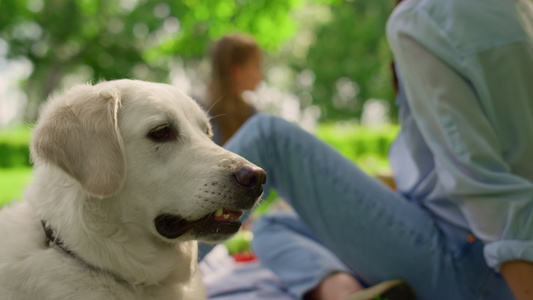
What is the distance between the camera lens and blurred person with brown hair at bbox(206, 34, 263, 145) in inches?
208

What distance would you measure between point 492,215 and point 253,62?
3.81m

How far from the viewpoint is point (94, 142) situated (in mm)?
1728

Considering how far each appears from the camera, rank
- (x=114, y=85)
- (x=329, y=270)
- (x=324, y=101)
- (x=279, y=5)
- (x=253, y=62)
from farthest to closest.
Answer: (x=324, y=101)
(x=279, y=5)
(x=253, y=62)
(x=329, y=270)
(x=114, y=85)

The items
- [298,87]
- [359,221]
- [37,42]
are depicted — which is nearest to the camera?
[359,221]

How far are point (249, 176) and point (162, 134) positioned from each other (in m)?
0.39

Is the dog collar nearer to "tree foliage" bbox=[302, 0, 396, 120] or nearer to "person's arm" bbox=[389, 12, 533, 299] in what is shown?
"person's arm" bbox=[389, 12, 533, 299]

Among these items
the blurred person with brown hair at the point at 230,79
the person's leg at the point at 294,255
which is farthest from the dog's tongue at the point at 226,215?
the blurred person with brown hair at the point at 230,79

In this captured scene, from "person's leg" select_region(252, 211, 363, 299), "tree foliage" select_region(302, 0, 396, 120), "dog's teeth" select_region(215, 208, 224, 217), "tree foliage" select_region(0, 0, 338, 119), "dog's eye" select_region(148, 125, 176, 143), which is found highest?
"dog's eye" select_region(148, 125, 176, 143)

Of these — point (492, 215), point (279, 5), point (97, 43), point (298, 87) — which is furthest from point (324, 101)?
point (492, 215)

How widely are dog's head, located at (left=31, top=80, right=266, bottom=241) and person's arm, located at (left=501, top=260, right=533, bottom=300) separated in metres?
1.05

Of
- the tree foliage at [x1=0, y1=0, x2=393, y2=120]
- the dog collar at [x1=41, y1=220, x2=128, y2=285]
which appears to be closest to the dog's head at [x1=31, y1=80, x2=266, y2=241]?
the dog collar at [x1=41, y1=220, x2=128, y2=285]

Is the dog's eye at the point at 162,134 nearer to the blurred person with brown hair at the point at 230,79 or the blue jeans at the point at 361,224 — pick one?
the blue jeans at the point at 361,224

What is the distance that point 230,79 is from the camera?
5.34 metres

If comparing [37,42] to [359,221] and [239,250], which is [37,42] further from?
[359,221]
